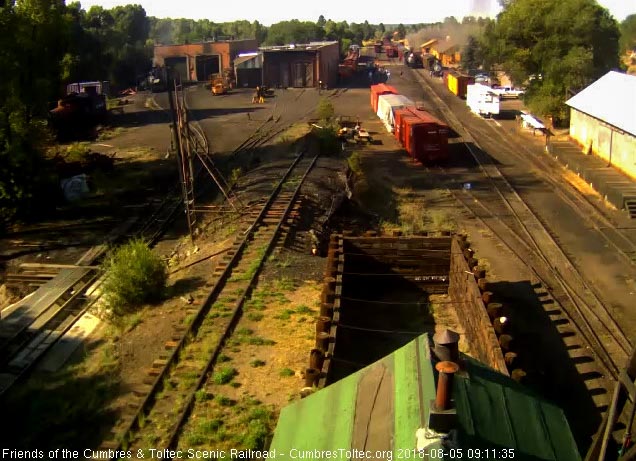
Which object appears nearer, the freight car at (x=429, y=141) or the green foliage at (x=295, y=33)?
the freight car at (x=429, y=141)

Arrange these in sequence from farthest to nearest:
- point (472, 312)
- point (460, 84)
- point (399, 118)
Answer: point (460, 84) → point (399, 118) → point (472, 312)

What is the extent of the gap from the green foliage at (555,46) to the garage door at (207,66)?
37285mm

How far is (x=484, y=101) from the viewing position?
42000mm

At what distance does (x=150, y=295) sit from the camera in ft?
47.3

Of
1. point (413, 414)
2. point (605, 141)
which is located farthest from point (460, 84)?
point (413, 414)

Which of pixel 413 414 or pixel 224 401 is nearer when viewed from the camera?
pixel 413 414

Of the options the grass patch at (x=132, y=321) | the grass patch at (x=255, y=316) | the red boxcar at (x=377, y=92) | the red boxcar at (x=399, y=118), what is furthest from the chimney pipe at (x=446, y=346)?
the red boxcar at (x=377, y=92)

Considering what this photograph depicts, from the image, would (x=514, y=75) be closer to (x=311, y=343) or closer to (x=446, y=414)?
(x=311, y=343)

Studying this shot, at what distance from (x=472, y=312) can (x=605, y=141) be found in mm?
19534

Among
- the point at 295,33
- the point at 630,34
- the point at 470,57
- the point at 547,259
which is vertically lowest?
the point at 547,259

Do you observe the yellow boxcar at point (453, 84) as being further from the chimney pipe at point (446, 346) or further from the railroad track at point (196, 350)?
the chimney pipe at point (446, 346)

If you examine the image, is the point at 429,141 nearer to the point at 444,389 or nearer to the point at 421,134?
the point at 421,134

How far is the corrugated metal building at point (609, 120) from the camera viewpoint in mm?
26219

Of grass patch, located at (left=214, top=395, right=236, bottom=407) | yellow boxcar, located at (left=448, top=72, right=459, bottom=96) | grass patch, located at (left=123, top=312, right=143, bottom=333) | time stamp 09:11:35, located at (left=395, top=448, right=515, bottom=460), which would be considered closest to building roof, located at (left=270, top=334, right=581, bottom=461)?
time stamp 09:11:35, located at (left=395, top=448, right=515, bottom=460)
